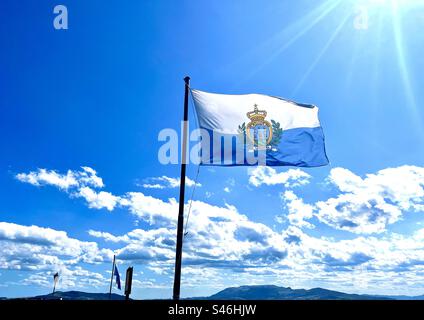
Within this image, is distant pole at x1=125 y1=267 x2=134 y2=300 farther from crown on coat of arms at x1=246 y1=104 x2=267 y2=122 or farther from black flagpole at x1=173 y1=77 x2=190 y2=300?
crown on coat of arms at x1=246 y1=104 x2=267 y2=122

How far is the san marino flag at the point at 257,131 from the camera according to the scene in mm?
16141

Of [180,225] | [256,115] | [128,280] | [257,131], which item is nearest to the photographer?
[128,280]

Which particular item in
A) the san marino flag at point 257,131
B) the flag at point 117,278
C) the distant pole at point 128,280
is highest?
the san marino flag at point 257,131

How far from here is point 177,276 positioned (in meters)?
12.9

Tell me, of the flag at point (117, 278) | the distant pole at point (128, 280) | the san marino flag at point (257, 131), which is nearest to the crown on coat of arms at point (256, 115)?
the san marino flag at point (257, 131)

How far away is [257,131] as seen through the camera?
16.8m

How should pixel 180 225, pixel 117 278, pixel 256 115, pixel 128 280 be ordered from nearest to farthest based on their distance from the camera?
pixel 128 280 → pixel 180 225 → pixel 256 115 → pixel 117 278

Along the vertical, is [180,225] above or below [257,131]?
below

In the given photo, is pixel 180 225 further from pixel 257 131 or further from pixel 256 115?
pixel 256 115

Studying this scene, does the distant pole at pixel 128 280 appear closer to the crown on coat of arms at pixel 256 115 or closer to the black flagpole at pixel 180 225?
the black flagpole at pixel 180 225

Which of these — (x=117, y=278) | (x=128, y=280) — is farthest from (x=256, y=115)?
(x=117, y=278)

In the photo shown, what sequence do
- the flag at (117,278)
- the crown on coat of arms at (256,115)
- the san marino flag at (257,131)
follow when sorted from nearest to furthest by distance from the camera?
the san marino flag at (257,131) → the crown on coat of arms at (256,115) → the flag at (117,278)
